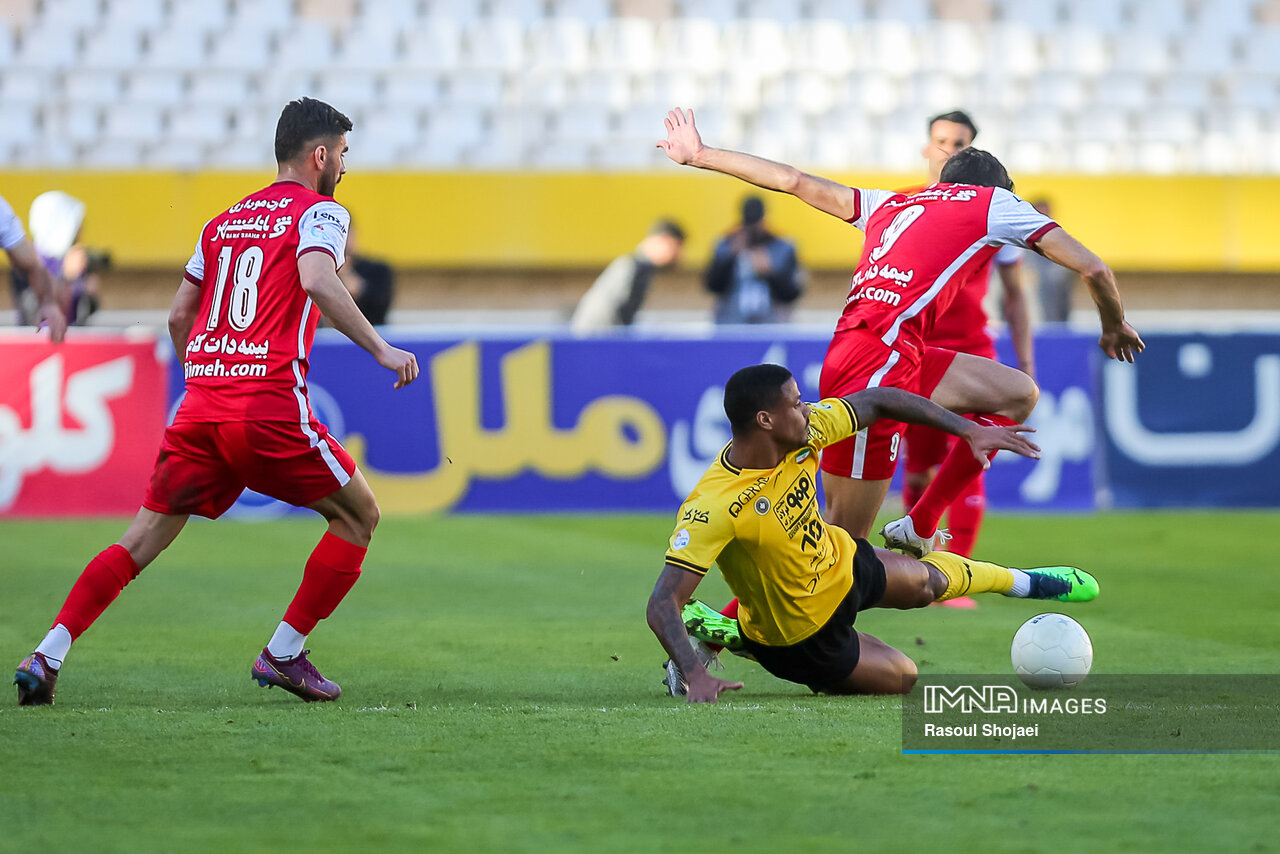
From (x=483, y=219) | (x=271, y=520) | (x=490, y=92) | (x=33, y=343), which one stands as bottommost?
(x=271, y=520)

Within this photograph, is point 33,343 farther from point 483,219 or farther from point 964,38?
point 964,38

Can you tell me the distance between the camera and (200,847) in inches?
135

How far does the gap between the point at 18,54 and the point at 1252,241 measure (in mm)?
13423

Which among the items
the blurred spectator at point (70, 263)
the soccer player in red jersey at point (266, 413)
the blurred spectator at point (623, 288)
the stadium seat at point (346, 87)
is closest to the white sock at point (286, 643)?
the soccer player in red jersey at point (266, 413)

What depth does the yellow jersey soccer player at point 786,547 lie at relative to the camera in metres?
5.00

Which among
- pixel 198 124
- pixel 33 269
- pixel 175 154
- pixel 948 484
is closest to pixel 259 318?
pixel 33 269

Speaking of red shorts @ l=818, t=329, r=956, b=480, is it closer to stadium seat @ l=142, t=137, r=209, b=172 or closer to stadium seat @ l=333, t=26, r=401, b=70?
A: stadium seat @ l=142, t=137, r=209, b=172

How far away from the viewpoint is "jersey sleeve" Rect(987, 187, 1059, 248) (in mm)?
5914

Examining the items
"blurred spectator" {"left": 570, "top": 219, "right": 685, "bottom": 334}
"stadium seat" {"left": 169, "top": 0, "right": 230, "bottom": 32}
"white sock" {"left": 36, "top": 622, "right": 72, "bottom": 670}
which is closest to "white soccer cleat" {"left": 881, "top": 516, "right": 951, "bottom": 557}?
"white sock" {"left": 36, "top": 622, "right": 72, "bottom": 670}

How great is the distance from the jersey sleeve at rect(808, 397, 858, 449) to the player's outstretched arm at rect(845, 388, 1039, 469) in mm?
43

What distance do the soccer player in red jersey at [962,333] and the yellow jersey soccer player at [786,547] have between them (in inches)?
80.6

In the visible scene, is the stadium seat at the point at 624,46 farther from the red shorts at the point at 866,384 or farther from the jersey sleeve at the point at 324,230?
the jersey sleeve at the point at 324,230

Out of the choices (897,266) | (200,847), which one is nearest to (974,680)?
(897,266)

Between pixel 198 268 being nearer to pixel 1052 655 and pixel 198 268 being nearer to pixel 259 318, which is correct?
pixel 259 318
